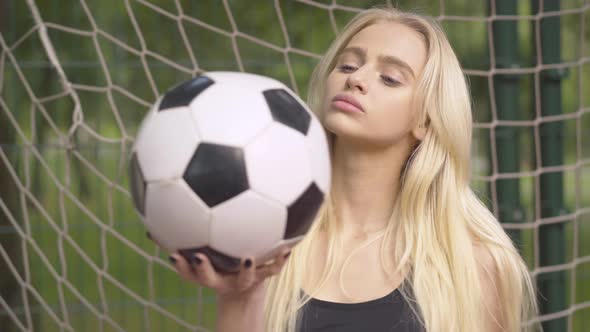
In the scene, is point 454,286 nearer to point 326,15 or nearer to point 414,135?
point 414,135

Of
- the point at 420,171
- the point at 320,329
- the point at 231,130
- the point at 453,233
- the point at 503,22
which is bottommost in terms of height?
the point at 320,329

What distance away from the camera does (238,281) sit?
4.27 ft

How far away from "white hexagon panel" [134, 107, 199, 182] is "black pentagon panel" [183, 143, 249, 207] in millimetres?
18

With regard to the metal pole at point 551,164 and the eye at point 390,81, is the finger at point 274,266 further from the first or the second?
the metal pole at point 551,164

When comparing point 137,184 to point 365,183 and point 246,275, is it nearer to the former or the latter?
point 246,275

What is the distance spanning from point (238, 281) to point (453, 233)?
623 millimetres

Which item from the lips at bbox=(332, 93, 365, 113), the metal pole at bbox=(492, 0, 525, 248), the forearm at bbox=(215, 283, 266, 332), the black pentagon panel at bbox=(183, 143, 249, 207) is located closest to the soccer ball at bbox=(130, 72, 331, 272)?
the black pentagon panel at bbox=(183, 143, 249, 207)

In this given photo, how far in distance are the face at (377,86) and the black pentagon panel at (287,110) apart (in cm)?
24

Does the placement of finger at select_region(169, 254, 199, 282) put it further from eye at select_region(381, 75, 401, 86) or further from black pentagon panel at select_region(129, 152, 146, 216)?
eye at select_region(381, 75, 401, 86)

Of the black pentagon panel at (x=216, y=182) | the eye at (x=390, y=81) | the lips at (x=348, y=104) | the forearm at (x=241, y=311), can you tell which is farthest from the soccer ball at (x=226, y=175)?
the eye at (x=390, y=81)

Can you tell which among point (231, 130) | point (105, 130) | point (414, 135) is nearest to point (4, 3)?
point (105, 130)

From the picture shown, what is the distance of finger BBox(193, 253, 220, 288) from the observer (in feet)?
4.12

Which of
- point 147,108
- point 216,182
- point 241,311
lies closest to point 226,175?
point 216,182

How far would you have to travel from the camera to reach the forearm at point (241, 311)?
1391 millimetres
